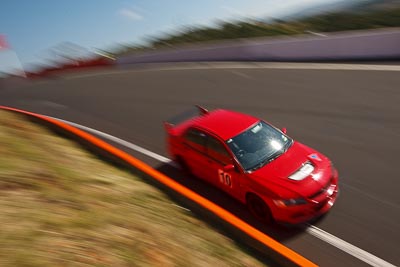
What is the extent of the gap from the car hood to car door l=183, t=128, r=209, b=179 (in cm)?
144

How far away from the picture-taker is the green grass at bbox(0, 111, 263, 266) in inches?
196

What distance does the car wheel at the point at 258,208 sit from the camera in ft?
23.6

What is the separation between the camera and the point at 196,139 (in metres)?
8.66

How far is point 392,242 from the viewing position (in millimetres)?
6402

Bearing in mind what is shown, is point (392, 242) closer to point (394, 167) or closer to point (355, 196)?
point (355, 196)

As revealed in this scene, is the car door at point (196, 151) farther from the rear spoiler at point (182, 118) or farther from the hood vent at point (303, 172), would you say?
the hood vent at point (303, 172)

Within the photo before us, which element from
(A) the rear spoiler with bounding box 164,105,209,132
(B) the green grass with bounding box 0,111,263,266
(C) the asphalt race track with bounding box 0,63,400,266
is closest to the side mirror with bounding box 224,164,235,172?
(C) the asphalt race track with bounding box 0,63,400,266

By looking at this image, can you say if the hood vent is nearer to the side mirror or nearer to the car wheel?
the car wheel

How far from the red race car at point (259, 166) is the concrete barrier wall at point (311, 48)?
1004 centimetres

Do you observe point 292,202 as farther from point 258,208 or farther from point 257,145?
point 257,145

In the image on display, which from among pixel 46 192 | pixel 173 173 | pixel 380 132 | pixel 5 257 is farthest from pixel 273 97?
pixel 5 257

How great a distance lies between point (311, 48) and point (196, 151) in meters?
11.3

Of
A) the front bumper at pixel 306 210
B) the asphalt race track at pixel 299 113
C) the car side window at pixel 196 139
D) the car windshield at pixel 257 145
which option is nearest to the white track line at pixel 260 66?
the asphalt race track at pixel 299 113

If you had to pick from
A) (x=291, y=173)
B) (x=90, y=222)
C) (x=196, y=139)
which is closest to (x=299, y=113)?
(x=196, y=139)
